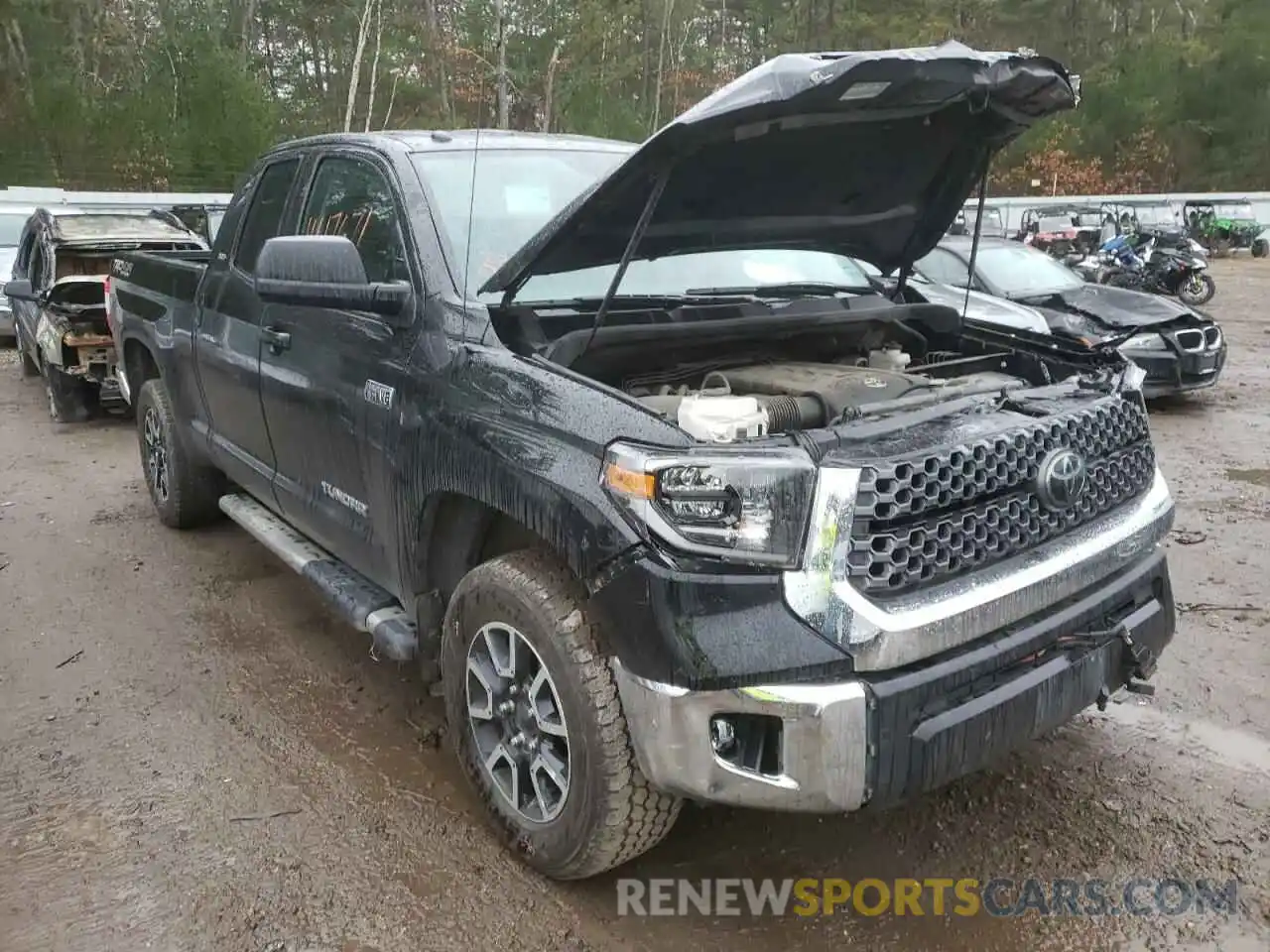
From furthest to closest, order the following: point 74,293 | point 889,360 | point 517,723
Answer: point 74,293, point 889,360, point 517,723

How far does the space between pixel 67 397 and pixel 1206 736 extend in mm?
8979

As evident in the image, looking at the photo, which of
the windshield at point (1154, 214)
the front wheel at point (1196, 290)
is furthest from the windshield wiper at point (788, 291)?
the windshield at point (1154, 214)

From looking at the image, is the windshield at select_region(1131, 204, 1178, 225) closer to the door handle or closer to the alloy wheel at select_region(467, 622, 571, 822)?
the door handle

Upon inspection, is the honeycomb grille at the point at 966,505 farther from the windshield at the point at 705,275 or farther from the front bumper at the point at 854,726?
the windshield at the point at 705,275

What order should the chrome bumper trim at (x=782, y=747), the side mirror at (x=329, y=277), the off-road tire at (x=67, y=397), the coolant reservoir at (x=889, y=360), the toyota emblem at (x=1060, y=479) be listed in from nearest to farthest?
the chrome bumper trim at (x=782, y=747), the toyota emblem at (x=1060, y=479), the side mirror at (x=329, y=277), the coolant reservoir at (x=889, y=360), the off-road tire at (x=67, y=397)

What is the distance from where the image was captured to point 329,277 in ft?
10.1

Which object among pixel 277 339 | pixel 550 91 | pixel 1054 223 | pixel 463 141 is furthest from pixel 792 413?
pixel 550 91

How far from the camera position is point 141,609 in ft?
15.8

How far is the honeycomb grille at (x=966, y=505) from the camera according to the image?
235 cm

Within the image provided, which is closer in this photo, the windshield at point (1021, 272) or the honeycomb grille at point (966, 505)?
the honeycomb grille at point (966, 505)

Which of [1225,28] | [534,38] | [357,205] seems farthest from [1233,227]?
[357,205]

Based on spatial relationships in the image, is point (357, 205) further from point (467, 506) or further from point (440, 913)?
point (440, 913)

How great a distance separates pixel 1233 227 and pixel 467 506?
101 feet

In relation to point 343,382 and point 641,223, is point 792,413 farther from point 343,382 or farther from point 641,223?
point 343,382
